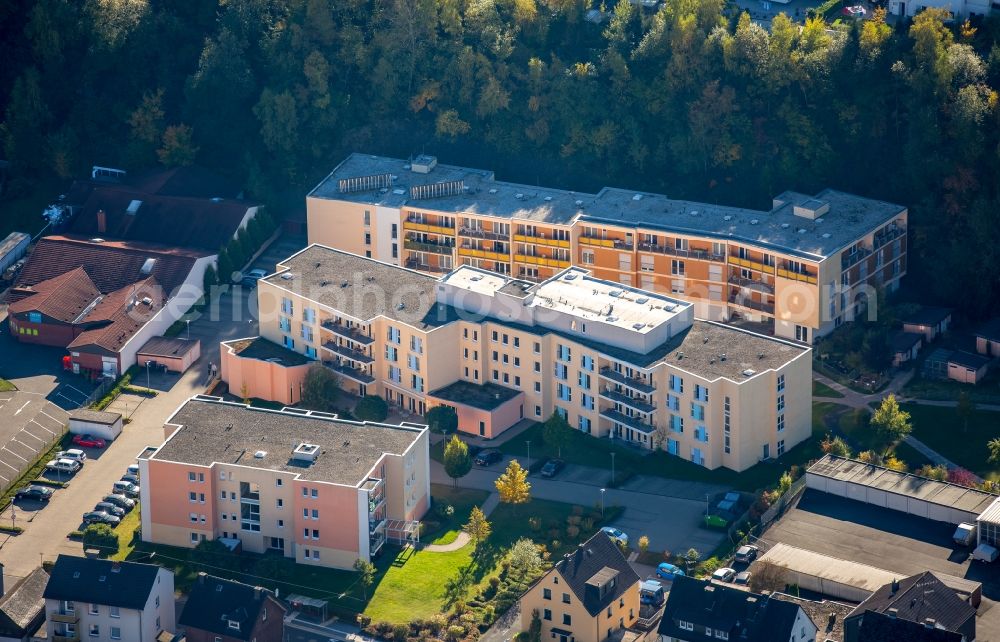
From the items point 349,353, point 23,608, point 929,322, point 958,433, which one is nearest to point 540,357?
point 349,353

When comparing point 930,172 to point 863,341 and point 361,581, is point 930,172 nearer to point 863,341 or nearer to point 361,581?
point 863,341

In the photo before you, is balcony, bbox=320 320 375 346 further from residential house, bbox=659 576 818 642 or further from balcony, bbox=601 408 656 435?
residential house, bbox=659 576 818 642

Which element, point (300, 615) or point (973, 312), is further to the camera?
point (973, 312)

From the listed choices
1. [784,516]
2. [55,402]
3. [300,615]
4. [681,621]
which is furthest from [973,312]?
[55,402]

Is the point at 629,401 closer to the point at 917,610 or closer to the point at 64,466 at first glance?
the point at 917,610

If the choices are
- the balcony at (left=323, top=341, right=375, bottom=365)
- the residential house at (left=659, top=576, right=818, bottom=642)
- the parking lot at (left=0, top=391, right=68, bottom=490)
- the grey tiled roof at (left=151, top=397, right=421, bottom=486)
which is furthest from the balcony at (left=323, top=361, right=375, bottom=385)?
the residential house at (left=659, top=576, right=818, bottom=642)

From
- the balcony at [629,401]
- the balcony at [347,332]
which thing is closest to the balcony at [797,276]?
the balcony at [629,401]
